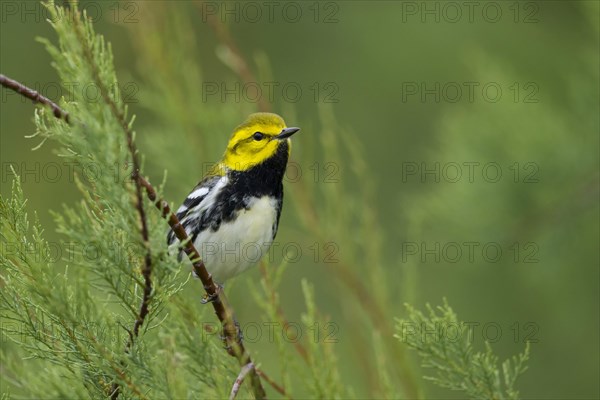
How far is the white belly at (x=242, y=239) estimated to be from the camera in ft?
10.5

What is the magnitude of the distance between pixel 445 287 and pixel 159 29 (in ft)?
6.88

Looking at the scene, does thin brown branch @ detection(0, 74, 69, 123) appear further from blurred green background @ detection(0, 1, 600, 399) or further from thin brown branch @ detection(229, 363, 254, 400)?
blurred green background @ detection(0, 1, 600, 399)

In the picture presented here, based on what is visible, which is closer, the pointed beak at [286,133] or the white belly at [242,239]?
the white belly at [242,239]

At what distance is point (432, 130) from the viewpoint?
5613 millimetres

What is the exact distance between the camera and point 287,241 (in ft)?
12.3

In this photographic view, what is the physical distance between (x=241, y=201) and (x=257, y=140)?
314 millimetres

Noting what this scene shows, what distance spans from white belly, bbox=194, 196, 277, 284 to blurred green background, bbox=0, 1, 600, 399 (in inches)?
5.7

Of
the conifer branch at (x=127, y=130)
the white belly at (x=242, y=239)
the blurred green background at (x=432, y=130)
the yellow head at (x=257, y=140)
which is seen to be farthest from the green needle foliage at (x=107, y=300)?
the yellow head at (x=257, y=140)

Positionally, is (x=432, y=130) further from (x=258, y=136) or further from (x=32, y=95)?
(x=32, y=95)

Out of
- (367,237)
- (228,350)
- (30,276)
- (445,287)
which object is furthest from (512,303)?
(30,276)

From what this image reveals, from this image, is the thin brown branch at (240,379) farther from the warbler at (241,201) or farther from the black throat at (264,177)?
the black throat at (264,177)

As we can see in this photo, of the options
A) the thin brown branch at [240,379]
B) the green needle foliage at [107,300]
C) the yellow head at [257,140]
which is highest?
the yellow head at [257,140]

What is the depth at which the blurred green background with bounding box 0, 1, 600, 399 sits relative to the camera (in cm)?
352

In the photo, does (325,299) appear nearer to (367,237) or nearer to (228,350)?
(367,237)
